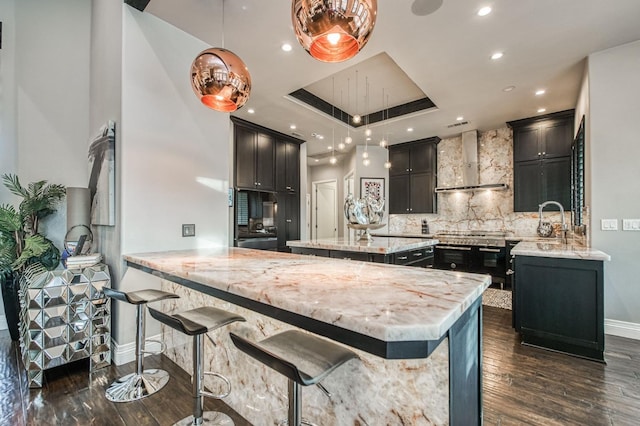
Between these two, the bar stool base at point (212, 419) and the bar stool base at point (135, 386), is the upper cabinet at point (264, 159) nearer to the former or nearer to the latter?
the bar stool base at point (135, 386)

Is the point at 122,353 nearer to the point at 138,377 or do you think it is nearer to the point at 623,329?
the point at 138,377

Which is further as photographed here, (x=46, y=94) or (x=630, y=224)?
(x=46, y=94)

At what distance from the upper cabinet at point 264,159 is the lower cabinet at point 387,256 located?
2296 millimetres

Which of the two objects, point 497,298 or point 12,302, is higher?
point 12,302

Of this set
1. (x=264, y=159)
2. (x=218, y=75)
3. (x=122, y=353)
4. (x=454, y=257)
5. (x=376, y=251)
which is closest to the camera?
(x=218, y=75)

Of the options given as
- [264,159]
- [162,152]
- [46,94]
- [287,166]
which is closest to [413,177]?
[287,166]

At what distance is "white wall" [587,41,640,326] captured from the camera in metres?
2.91

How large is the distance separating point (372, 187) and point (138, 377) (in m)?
5.50

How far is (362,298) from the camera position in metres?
1.04

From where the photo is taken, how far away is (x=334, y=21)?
3.96 ft

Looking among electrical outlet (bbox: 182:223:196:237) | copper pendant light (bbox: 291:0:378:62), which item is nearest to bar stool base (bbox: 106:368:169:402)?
electrical outlet (bbox: 182:223:196:237)

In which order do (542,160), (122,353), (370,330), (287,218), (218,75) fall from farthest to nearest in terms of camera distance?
(287,218) < (542,160) < (122,353) < (218,75) < (370,330)

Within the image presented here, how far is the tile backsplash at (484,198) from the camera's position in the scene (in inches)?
212

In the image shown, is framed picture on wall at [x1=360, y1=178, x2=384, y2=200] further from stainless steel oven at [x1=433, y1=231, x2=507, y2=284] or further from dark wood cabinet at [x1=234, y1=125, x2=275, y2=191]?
dark wood cabinet at [x1=234, y1=125, x2=275, y2=191]
